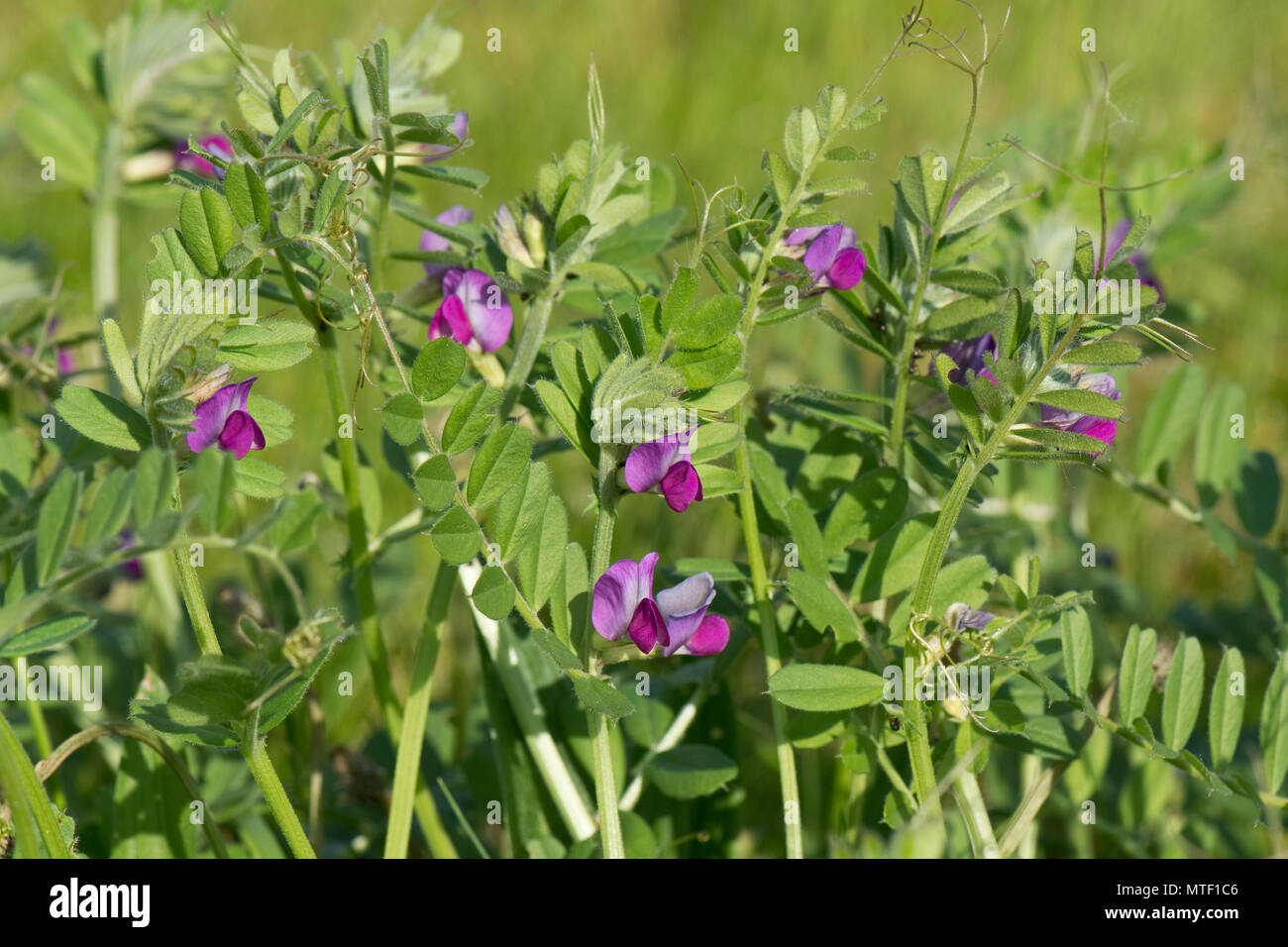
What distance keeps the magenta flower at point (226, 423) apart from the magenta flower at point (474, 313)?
0.19m

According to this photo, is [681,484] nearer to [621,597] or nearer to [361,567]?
[621,597]

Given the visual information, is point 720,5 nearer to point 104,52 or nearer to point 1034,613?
point 104,52

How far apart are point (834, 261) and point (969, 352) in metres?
0.17

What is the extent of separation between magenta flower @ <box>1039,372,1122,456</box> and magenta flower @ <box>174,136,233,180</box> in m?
0.64

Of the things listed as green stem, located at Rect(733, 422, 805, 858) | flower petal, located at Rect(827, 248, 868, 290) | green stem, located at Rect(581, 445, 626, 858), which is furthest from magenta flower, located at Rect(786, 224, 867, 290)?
green stem, located at Rect(581, 445, 626, 858)

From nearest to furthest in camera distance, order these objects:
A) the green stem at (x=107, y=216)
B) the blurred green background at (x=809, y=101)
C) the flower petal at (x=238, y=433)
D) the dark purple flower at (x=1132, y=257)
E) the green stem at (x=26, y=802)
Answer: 1. the green stem at (x=26, y=802)
2. the flower petal at (x=238, y=433)
3. the dark purple flower at (x=1132, y=257)
4. the green stem at (x=107, y=216)
5. the blurred green background at (x=809, y=101)

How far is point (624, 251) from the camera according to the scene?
44.9 inches

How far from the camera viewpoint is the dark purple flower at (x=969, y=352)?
1.05 m

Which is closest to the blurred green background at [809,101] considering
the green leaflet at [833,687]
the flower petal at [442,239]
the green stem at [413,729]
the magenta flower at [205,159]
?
the magenta flower at [205,159]

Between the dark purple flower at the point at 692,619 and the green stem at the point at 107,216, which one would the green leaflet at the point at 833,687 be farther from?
the green stem at the point at 107,216

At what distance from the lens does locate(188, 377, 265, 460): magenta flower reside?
875mm

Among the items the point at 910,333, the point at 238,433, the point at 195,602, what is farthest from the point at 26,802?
the point at 910,333

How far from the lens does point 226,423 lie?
2.88 feet
